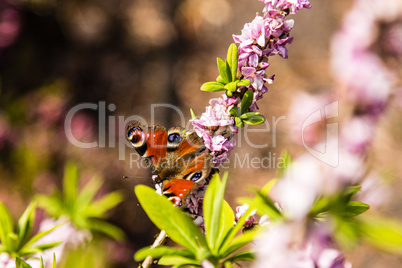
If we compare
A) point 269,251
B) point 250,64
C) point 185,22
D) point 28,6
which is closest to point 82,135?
point 28,6

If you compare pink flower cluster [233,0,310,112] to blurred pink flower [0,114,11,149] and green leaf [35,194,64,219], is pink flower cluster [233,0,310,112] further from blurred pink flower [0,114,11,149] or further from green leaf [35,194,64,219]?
blurred pink flower [0,114,11,149]

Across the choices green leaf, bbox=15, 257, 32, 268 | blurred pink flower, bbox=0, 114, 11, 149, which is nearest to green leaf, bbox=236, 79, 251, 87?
green leaf, bbox=15, 257, 32, 268

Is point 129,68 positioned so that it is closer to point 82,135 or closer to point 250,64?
point 82,135

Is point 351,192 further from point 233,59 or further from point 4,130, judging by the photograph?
point 4,130

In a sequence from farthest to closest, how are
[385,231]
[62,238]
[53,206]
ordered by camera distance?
1. [53,206]
2. [62,238]
3. [385,231]

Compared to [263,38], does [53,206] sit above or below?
below

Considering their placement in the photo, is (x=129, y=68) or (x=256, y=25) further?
(x=129, y=68)

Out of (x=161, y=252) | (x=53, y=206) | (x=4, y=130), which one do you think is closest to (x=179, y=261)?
(x=161, y=252)
